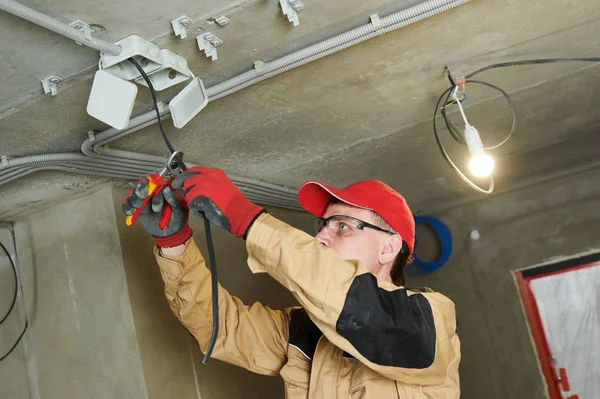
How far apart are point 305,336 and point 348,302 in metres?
0.59

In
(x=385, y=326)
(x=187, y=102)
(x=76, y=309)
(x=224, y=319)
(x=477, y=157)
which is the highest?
(x=187, y=102)

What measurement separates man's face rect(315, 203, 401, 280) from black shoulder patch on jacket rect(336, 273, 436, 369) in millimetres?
315

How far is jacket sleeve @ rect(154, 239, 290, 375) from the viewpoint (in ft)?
5.76

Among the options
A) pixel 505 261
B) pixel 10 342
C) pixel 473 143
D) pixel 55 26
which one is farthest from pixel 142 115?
pixel 505 261

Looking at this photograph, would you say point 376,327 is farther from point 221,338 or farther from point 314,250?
point 221,338

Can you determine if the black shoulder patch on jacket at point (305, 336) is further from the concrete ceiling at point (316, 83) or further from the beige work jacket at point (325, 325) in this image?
the concrete ceiling at point (316, 83)

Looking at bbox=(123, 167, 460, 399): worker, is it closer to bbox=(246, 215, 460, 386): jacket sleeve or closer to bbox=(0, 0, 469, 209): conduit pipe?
bbox=(246, 215, 460, 386): jacket sleeve

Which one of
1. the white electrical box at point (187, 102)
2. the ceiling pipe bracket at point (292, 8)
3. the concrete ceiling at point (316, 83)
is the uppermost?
the concrete ceiling at point (316, 83)

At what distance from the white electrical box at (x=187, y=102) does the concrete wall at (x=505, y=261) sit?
2.86m

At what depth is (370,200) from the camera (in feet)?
5.74

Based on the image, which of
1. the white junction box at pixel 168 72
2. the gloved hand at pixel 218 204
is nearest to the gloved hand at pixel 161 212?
the gloved hand at pixel 218 204

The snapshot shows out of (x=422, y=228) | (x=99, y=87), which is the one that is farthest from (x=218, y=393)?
(x=422, y=228)

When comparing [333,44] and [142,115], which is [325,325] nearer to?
[333,44]

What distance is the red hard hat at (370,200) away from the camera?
1730mm
